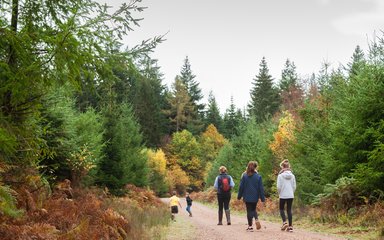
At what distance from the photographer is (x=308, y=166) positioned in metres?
20.3

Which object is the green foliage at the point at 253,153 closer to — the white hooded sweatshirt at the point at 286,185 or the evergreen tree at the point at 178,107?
the white hooded sweatshirt at the point at 286,185

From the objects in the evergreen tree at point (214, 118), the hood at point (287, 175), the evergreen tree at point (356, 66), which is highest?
the evergreen tree at point (214, 118)

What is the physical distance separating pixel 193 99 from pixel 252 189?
8449 cm

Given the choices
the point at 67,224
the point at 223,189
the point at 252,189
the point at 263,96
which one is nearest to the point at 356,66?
the point at 223,189

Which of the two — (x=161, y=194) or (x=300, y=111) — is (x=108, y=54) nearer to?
(x=300, y=111)

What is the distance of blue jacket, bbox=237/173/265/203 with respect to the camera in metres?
13.1

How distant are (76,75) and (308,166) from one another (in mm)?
15715

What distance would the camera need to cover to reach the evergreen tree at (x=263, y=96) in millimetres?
75688

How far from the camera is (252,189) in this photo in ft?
43.2

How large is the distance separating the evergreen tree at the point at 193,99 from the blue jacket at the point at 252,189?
7320cm

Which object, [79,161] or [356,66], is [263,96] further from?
[79,161]

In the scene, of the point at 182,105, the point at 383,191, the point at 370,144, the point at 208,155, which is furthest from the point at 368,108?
the point at 182,105

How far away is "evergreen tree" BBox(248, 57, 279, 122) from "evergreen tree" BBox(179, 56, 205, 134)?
1155cm

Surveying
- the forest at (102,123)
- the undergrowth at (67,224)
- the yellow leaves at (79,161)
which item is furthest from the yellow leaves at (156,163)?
the undergrowth at (67,224)
